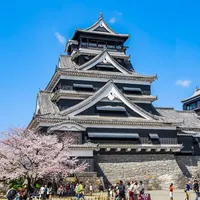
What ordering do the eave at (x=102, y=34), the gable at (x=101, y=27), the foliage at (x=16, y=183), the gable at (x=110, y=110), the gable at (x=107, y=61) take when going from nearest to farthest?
1. the foliage at (x=16, y=183)
2. the gable at (x=110, y=110)
3. the gable at (x=107, y=61)
4. the eave at (x=102, y=34)
5. the gable at (x=101, y=27)

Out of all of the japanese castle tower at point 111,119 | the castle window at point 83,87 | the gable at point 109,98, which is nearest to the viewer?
the japanese castle tower at point 111,119

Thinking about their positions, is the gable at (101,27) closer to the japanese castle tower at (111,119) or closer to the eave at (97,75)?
the japanese castle tower at (111,119)

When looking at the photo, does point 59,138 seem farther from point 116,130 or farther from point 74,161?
point 116,130

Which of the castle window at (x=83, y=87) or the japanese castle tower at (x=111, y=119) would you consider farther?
the castle window at (x=83, y=87)

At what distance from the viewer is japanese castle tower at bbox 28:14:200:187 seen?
32.2 m

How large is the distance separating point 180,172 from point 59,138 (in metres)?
13.8

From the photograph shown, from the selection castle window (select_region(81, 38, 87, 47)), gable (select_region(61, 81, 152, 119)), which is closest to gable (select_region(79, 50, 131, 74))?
castle window (select_region(81, 38, 87, 47))

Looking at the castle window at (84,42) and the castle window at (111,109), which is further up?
the castle window at (84,42)

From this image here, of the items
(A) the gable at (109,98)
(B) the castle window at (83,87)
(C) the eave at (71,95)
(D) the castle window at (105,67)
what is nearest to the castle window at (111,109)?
(A) the gable at (109,98)

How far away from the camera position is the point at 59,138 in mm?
30594

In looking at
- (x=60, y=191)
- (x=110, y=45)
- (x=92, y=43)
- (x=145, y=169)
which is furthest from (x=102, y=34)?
(x=60, y=191)

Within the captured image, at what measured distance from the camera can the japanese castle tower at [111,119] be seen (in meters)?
32.2

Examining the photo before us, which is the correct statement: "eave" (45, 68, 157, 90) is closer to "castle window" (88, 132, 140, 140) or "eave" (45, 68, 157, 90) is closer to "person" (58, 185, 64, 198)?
"castle window" (88, 132, 140, 140)

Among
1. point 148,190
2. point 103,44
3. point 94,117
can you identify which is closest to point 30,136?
point 94,117
